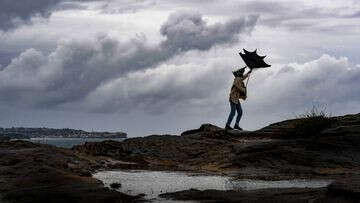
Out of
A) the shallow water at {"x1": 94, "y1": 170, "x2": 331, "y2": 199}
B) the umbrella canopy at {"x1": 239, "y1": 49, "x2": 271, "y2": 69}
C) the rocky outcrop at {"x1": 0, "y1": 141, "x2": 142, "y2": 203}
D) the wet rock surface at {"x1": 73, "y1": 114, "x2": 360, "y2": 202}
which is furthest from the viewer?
the umbrella canopy at {"x1": 239, "y1": 49, "x2": 271, "y2": 69}

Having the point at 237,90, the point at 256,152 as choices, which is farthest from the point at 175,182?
the point at 237,90

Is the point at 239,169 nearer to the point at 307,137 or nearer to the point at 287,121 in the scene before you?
the point at 307,137

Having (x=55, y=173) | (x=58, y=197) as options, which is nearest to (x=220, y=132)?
(x=55, y=173)

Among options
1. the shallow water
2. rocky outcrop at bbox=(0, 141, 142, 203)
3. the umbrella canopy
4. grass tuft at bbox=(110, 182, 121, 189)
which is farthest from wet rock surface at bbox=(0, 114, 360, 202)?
the umbrella canopy

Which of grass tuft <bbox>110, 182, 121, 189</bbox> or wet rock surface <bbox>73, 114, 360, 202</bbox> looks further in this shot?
wet rock surface <bbox>73, 114, 360, 202</bbox>

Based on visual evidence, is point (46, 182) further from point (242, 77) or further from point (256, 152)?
point (242, 77)

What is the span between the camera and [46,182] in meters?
16.8

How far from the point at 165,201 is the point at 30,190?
358cm

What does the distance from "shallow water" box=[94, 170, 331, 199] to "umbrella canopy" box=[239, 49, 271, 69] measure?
29.6 feet

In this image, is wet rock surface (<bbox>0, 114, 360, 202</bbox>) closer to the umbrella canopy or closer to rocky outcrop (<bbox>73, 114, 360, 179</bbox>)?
rocky outcrop (<bbox>73, 114, 360, 179</bbox>)

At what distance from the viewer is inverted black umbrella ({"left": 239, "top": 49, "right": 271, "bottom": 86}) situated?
29.6 metres

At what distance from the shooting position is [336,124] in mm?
29328

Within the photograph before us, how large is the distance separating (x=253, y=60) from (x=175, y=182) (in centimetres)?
1189

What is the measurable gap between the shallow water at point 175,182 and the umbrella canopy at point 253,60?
29.6 feet
